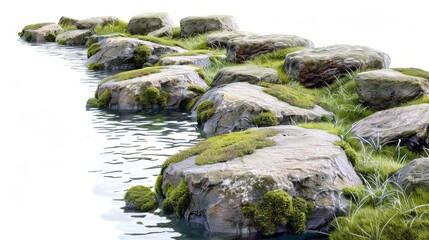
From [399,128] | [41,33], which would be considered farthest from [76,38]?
[399,128]

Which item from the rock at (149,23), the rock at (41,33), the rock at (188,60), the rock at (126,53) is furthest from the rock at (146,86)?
the rock at (41,33)

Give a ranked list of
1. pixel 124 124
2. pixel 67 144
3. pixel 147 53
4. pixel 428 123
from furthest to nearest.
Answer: pixel 147 53 → pixel 124 124 → pixel 67 144 → pixel 428 123

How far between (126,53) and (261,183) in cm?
1980

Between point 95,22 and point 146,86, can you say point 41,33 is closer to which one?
point 95,22

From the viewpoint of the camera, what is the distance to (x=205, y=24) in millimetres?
35562

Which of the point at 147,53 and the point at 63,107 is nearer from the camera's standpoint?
the point at 63,107

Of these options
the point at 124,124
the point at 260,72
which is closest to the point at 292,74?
the point at 260,72

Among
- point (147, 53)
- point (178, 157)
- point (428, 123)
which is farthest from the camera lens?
point (147, 53)

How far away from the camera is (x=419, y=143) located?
13.9 meters

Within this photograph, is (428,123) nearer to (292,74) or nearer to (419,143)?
(419,143)

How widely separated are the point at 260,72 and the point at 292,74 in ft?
4.33

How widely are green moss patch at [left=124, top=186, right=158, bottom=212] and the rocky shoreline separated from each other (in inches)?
0.9

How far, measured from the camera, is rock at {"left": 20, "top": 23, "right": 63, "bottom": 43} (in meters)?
47.1

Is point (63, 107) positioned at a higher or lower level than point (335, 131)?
lower
